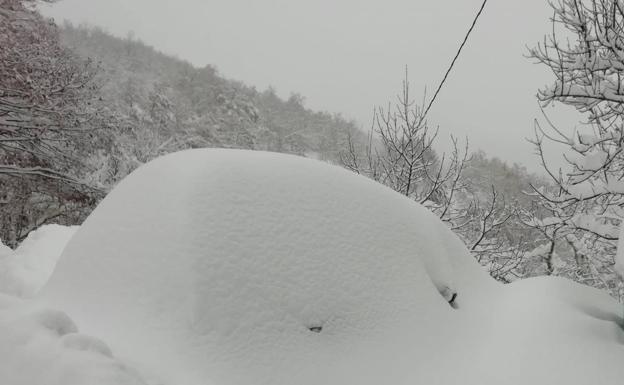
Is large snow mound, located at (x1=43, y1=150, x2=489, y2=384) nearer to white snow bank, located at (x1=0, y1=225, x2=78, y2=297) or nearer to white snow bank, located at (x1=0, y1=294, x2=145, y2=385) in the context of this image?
white snow bank, located at (x1=0, y1=294, x2=145, y2=385)

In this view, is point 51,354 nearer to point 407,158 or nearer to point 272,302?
point 272,302

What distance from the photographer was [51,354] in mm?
1304

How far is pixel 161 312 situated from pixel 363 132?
60.8m

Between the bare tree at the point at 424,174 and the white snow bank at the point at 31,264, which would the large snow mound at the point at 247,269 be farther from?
the bare tree at the point at 424,174

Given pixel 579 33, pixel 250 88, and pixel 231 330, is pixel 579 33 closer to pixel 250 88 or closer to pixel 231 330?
pixel 231 330

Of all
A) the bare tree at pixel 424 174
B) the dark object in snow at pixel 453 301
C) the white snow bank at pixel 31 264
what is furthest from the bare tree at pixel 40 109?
the dark object in snow at pixel 453 301

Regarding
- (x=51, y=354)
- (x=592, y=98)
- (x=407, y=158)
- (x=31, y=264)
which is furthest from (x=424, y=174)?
(x=51, y=354)

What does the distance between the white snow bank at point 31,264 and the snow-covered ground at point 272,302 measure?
1.55 metres

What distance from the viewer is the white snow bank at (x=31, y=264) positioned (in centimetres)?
341

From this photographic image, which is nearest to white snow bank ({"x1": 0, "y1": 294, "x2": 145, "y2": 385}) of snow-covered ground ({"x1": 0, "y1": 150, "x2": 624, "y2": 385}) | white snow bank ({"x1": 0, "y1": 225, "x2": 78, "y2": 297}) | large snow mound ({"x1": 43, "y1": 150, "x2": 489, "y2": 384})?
snow-covered ground ({"x1": 0, "y1": 150, "x2": 624, "y2": 385})

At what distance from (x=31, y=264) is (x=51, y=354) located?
128 inches

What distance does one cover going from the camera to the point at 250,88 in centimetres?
4809

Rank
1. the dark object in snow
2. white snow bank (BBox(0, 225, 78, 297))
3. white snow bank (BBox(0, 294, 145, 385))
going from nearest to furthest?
white snow bank (BBox(0, 294, 145, 385)) → the dark object in snow → white snow bank (BBox(0, 225, 78, 297))

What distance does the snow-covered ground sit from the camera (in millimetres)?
1541
